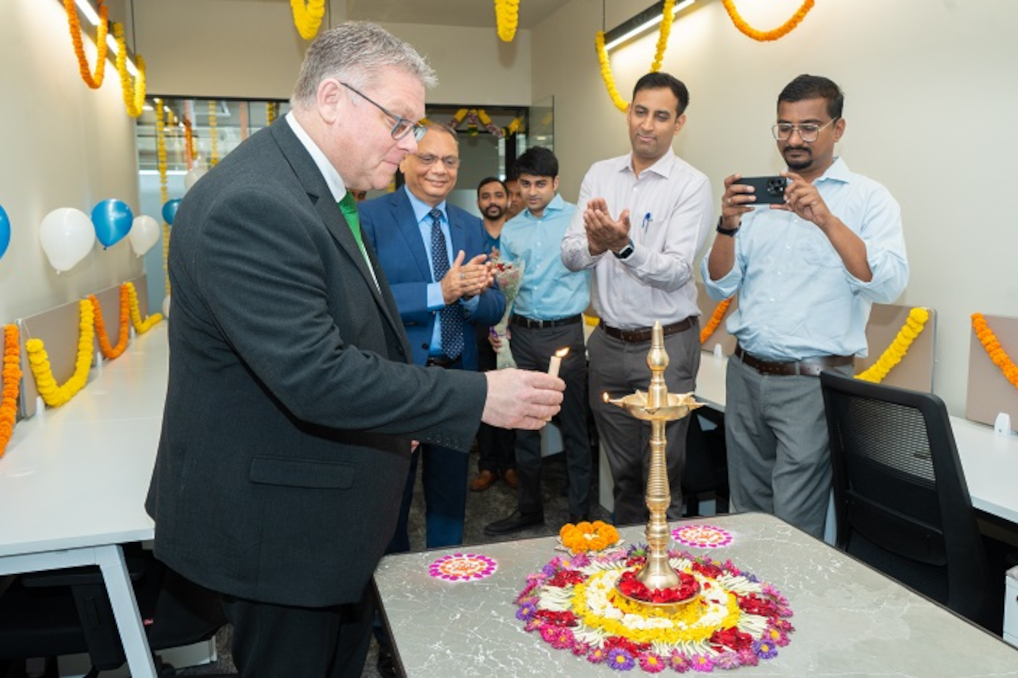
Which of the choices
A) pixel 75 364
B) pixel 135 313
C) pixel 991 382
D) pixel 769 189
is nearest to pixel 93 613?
pixel 769 189

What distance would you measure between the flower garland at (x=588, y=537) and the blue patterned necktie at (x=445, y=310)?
4.13ft

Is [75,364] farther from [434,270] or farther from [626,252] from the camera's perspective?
[626,252]

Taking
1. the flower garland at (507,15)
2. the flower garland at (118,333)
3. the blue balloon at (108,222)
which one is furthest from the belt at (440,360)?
the blue balloon at (108,222)

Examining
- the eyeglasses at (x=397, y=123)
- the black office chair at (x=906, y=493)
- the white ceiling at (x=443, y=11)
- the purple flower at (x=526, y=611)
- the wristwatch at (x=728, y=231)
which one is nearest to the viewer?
the purple flower at (x=526, y=611)

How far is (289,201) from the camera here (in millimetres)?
1207

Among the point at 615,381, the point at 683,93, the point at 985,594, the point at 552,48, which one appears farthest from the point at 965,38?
the point at 552,48

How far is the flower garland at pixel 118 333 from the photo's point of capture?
4.14m

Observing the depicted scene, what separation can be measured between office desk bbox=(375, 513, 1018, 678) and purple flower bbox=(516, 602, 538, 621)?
1cm

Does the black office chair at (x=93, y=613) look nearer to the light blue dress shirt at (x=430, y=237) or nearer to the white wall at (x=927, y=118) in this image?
the light blue dress shirt at (x=430, y=237)

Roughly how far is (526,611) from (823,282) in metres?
1.53

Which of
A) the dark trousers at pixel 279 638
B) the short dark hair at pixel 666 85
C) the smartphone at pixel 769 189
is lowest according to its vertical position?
the dark trousers at pixel 279 638

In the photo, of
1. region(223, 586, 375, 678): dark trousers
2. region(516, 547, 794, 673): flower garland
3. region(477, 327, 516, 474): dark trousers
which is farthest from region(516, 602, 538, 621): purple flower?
region(477, 327, 516, 474): dark trousers

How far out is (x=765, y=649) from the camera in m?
1.10

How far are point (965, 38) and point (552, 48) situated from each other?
4422 millimetres
